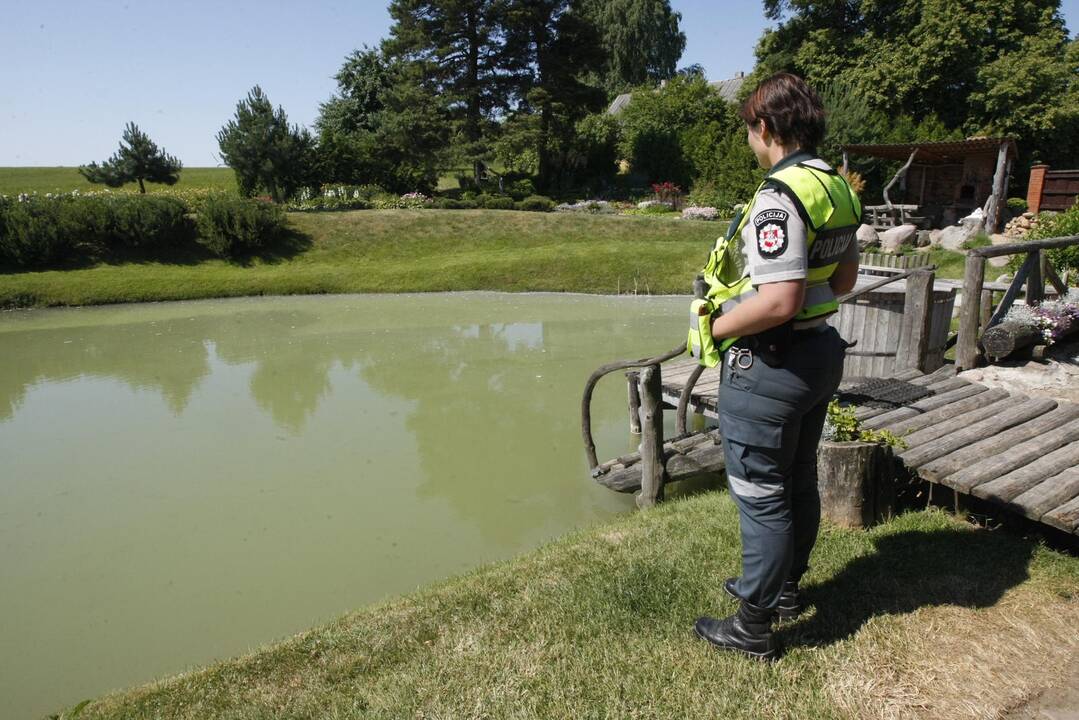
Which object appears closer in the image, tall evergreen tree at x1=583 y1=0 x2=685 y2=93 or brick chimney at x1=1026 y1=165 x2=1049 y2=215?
brick chimney at x1=1026 y1=165 x2=1049 y2=215

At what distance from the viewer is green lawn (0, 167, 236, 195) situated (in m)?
33.2

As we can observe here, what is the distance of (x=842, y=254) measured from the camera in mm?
2398

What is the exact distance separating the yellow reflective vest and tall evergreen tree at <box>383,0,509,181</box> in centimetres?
2719

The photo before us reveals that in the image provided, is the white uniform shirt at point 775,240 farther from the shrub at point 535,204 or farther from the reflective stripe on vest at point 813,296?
the shrub at point 535,204

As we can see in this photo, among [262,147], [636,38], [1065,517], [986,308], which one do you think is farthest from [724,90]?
[1065,517]

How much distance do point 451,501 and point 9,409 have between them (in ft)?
22.4

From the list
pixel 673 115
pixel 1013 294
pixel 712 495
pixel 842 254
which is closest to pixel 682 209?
pixel 673 115

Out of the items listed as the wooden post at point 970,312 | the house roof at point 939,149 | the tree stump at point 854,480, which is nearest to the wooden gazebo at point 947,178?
the house roof at point 939,149

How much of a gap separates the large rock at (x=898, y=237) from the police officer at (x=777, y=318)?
17.9 metres

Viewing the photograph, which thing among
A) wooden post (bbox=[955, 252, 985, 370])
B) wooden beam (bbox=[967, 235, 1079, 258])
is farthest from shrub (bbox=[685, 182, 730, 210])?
wooden post (bbox=[955, 252, 985, 370])

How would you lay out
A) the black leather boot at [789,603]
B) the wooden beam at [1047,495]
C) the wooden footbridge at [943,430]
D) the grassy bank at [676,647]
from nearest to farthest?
1. the grassy bank at [676,647]
2. the black leather boot at [789,603]
3. the wooden beam at [1047,495]
4. the wooden footbridge at [943,430]

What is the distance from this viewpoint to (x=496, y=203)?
26.9 metres

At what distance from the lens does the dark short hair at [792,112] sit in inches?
88.6

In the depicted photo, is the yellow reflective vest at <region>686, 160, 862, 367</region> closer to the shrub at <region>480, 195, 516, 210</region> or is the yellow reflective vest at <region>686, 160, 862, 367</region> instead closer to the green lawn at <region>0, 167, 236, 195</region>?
the shrub at <region>480, 195, 516, 210</region>
